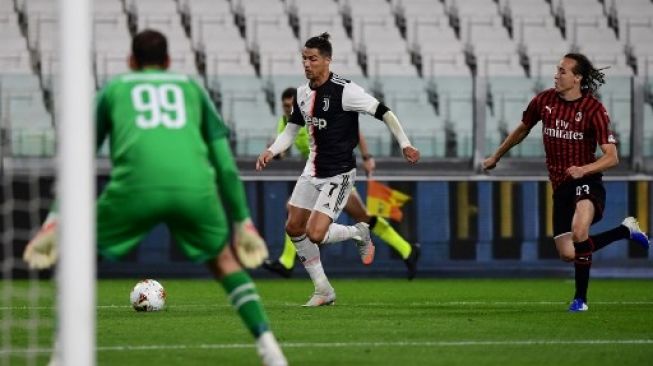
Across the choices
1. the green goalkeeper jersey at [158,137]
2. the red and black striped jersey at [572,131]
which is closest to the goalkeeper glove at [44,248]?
the green goalkeeper jersey at [158,137]

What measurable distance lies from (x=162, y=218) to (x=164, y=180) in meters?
0.18

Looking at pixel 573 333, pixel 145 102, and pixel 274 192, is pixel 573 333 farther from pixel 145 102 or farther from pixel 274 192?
pixel 274 192

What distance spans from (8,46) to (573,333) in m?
14.5

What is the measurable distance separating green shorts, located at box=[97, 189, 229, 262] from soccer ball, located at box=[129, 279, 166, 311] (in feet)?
13.0

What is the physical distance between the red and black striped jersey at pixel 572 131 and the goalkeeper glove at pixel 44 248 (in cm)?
516

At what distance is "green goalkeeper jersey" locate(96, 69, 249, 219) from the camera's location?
230 inches

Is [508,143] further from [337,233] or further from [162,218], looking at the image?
[162,218]

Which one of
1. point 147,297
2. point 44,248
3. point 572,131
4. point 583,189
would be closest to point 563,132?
point 572,131

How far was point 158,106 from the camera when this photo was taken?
589 cm

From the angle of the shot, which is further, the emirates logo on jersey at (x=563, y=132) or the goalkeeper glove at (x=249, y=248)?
the emirates logo on jersey at (x=563, y=132)

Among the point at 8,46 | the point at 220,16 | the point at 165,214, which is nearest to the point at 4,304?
the point at 165,214

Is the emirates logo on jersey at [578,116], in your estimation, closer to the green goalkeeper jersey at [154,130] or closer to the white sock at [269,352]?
the green goalkeeper jersey at [154,130]

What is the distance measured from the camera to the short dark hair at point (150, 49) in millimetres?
6000

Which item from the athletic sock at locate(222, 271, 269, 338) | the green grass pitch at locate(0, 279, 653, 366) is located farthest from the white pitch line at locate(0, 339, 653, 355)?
the athletic sock at locate(222, 271, 269, 338)
